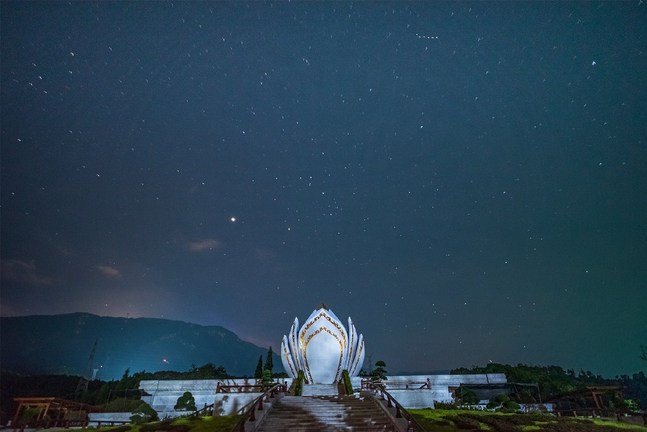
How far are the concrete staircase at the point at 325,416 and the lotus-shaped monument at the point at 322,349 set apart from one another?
7805 mm

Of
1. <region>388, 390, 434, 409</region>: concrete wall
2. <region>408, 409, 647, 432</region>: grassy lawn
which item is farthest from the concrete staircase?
<region>388, 390, 434, 409</region>: concrete wall

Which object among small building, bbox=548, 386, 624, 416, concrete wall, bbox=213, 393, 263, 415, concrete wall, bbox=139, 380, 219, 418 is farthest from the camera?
concrete wall, bbox=139, 380, 219, 418

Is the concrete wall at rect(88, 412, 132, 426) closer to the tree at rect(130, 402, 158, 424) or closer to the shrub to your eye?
the tree at rect(130, 402, 158, 424)

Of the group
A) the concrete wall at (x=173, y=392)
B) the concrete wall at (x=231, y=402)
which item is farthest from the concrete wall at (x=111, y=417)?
the concrete wall at (x=231, y=402)

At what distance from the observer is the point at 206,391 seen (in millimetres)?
27047

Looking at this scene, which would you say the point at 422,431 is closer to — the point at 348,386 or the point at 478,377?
the point at 348,386

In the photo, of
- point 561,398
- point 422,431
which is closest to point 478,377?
point 561,398

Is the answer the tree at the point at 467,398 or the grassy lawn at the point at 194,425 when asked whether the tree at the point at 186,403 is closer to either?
the grassy lawn at the point at 194,425

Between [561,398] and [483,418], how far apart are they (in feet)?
49.5

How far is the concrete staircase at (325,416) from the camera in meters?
13.5

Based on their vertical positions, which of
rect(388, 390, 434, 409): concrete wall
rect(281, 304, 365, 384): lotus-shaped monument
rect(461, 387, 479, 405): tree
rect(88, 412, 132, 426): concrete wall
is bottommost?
rect(88, 412, 132, 426): concrete wall

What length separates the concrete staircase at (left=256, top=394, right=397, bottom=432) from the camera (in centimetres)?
1351

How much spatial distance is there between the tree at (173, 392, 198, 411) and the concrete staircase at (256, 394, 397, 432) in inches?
472

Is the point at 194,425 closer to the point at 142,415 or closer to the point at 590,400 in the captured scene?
the point at 142,415
